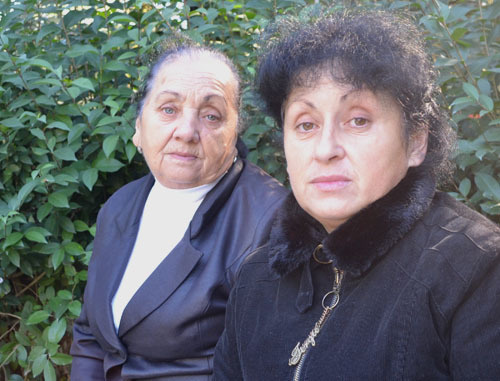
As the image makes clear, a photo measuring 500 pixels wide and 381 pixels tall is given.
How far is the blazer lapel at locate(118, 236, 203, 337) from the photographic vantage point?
253 centimetres

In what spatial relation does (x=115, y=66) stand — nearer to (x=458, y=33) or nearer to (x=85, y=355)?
(x=85, y=355)

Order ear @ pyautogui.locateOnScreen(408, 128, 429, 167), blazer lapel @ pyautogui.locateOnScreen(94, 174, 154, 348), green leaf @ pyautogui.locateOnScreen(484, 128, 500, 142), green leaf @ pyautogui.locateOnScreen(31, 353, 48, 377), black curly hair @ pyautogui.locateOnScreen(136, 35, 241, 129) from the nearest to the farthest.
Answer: ear @ pyautogui.locateOnScreen(408, 128, 429, 167) < green leaf @ pyautogui.locateOnScreen(484, 128, 500, 142) < blazer lapel @ pyautogui.locateOnScreen(94, 174, 154, 348) < black curly hair @ pyautogui.locateOnScreen(136, 35, 241, 129) < green leaf @ pyautogui.locateOnScreen(31, 353, 48, 377)

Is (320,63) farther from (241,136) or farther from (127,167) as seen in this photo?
(127,167)

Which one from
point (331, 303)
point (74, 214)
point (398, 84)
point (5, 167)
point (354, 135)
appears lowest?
point (74, 214)

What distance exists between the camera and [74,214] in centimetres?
353

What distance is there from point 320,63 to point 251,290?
72 centimetres

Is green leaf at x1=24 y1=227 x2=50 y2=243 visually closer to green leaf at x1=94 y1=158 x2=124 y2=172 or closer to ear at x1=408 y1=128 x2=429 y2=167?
green leaf at x1=94 y1=158 x2=124 y2=172

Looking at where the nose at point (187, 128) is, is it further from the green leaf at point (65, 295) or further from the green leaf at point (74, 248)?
the green leaf at point (65, 295)

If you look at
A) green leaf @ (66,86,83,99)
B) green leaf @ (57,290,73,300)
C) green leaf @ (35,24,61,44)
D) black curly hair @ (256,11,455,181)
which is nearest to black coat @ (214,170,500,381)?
black curly hair @ (256,11,455,181)

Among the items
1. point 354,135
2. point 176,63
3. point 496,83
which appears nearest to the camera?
point 354,135

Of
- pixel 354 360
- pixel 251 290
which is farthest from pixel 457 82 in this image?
pixel 354 360

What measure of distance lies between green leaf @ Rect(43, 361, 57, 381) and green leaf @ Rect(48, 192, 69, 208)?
813 mm

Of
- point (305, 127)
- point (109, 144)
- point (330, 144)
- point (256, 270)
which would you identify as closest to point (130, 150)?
point (109, 144)

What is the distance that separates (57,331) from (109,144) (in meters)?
0.97
